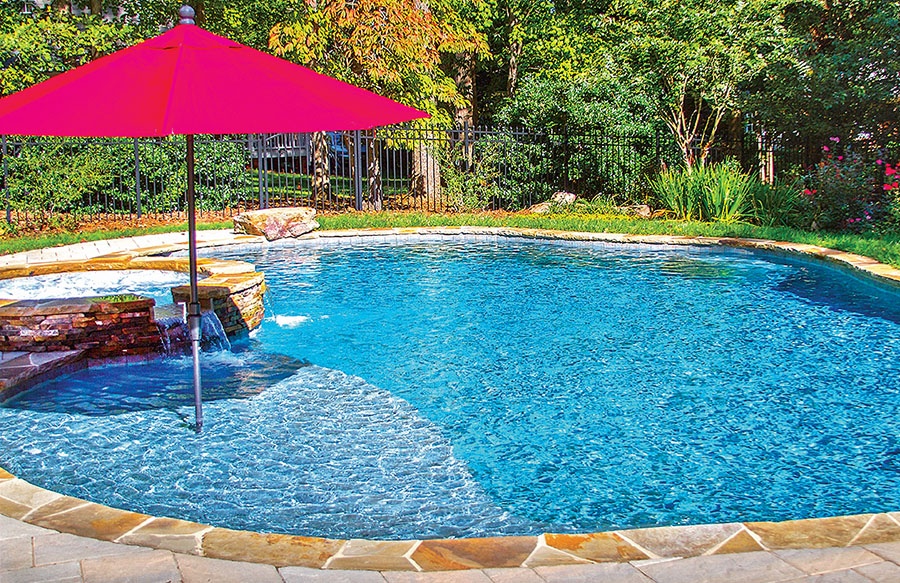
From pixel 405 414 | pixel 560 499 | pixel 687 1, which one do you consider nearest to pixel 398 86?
pixel 687 1

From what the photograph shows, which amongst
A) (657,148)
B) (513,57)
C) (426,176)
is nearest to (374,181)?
(426,176)

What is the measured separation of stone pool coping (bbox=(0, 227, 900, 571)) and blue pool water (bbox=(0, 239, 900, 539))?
0.68 metres

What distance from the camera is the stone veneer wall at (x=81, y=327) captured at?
7.32 m

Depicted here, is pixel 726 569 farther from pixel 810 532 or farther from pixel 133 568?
pixel 133 568

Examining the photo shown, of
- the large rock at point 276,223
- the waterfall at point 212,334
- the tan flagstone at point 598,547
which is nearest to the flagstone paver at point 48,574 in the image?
the tan flagstone at point 598,547

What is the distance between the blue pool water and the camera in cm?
477

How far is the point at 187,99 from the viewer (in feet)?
15.0

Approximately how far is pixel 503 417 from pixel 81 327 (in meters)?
3.65

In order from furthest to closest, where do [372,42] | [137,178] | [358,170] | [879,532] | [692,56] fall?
[358,170]
[372,42]
[692,56]
[137,178]
[879,532]

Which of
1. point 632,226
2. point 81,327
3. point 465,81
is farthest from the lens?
point 465,81

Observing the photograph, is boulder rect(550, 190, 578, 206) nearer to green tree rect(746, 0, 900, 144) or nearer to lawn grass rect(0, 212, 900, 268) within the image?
lawn grass rect(0, 212, 900, 268)

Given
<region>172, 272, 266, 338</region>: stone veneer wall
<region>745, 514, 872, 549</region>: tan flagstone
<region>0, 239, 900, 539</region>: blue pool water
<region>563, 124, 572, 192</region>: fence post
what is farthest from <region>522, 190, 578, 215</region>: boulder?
<region>745, 514, 872, 549</region>: tan flagstone

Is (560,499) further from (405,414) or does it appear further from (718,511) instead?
(405,414)

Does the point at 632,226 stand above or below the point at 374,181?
below
